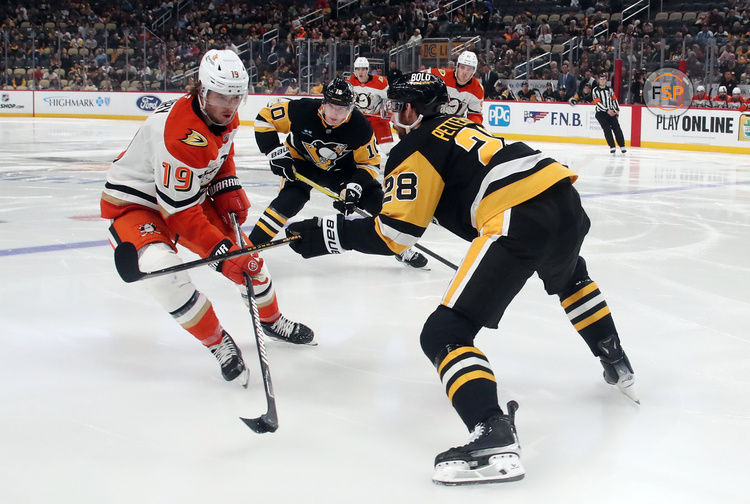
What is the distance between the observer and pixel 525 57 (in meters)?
15.7

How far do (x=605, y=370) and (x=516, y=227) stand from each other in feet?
2.70

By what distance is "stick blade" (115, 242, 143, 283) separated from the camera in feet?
8.86

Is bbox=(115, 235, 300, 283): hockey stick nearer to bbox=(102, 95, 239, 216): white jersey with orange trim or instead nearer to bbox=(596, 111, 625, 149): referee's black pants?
bbox=(102, 95, 239, 216): white jersey with orange trim

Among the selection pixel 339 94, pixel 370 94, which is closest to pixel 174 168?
pixel 339 94

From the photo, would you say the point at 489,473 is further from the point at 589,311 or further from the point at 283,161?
the point at 283,161

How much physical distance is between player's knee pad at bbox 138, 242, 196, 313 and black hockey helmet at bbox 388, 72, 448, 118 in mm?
992

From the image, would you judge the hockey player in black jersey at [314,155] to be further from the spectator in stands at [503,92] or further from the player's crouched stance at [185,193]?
the spectator in stands at [503,92]

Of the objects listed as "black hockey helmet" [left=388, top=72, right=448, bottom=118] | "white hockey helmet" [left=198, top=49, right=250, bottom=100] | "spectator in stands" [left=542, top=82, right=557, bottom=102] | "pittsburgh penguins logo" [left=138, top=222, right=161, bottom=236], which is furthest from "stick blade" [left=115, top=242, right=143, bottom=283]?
"spectator in stands" [left=542, top=82, right=557, bottom=102]

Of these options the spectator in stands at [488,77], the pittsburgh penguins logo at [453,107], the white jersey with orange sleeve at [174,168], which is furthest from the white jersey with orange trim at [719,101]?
the white jersey with orange sleeve at [174,168]

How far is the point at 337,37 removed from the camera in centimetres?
2211

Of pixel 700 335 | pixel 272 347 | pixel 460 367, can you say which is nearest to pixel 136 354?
pixel 272 347

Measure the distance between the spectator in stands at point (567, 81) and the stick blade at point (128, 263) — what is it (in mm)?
12942

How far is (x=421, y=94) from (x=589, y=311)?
913mm

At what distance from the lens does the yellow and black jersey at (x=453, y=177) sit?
2336 millimetres
